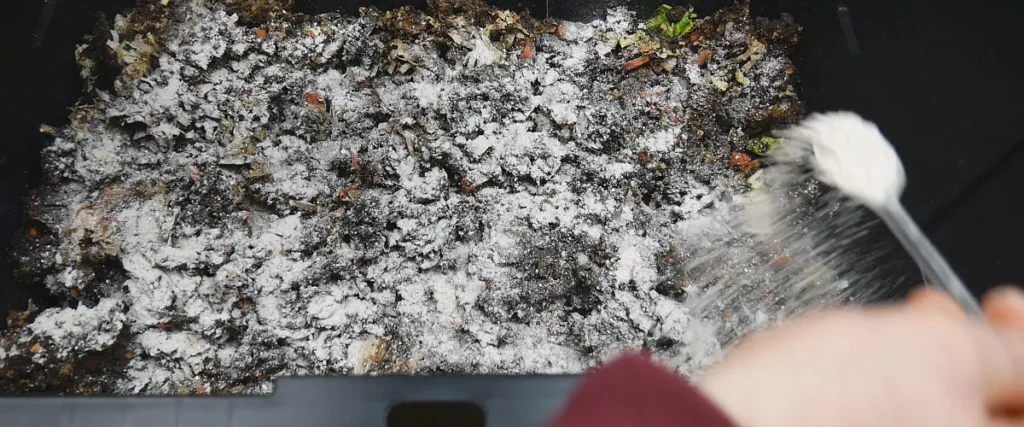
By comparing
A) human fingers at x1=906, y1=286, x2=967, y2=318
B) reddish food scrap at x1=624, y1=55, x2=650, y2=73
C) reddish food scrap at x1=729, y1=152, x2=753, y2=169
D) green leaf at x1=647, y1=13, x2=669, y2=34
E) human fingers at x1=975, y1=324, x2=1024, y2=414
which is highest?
green leaf at x1=647, y1=13, x2=669, y2=34

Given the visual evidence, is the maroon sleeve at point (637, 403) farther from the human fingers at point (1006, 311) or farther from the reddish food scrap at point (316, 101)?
the reddish food scrap at point (316, 101)

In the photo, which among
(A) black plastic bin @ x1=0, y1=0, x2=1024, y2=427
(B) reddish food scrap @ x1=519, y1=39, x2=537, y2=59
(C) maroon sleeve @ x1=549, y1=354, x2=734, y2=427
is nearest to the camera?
(C) maroon sleeve @ x1=549, y1=354, x2=734, y2=427

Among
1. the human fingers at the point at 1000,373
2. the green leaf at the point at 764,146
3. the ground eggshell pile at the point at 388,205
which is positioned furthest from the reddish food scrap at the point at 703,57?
the human fingers at the point at 1000,373

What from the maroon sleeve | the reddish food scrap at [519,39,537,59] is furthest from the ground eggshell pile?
the maroon sleeve

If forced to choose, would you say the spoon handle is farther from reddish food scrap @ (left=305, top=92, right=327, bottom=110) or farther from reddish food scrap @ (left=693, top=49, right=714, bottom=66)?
reddish food scrap @ (left=305, top=92, right=327, bottom=110)

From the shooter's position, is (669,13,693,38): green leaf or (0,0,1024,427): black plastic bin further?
(669,13,693,38): green leaf

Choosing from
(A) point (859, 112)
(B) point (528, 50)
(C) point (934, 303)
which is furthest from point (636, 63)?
(C) point (934, 303)

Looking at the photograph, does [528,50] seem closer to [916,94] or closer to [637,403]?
[916,94]

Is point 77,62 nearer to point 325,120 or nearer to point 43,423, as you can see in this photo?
point 325,120
